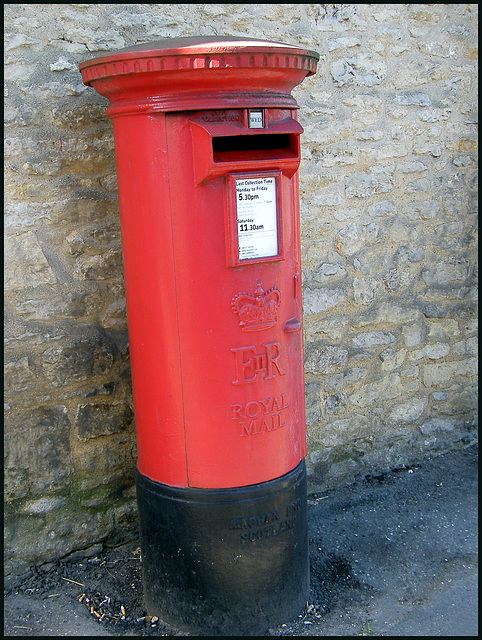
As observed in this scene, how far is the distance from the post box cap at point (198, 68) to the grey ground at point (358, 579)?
1861 mm

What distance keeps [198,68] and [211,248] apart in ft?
1.72

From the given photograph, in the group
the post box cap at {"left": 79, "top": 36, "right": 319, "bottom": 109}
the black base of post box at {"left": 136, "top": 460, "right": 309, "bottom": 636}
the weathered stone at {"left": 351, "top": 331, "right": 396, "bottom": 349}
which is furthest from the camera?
the weathered stone at {"left": 351, "top": 331, "right": 396, "bottom": 349}

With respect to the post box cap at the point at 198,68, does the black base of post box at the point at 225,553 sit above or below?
below

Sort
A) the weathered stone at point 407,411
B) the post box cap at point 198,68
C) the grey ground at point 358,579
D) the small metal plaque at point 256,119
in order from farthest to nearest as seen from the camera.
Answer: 1. the weathered stone at point 407,411
2. the grey ground at point 358,579
3. the small metal plaque at point 256,119
4. the post box cap at point 198,68

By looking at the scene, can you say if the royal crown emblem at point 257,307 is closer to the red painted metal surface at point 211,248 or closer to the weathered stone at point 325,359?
the red painted metal surface at point 211,248

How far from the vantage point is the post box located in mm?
2072

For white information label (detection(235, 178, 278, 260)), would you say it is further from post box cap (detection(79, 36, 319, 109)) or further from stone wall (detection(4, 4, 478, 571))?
stone wall (detection(4, 4, 478, 571))

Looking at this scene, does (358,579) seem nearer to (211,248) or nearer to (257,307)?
(257,307)

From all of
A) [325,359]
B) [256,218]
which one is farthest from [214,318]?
[325,359]

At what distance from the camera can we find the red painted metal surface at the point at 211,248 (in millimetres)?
2057

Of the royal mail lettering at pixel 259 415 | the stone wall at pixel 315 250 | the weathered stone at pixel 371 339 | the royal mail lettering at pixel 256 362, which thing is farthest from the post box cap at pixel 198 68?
the weathered stone at pixel 371 339

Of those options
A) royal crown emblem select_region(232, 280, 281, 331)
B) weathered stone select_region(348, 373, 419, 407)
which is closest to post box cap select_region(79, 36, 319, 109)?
royal crown emblem select_region(232, 280, 281, 331)

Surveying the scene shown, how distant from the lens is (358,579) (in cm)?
283

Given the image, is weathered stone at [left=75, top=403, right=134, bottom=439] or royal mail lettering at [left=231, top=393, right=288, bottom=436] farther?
weathered stone at [left=75, top=403, right=134, bottom=439]
